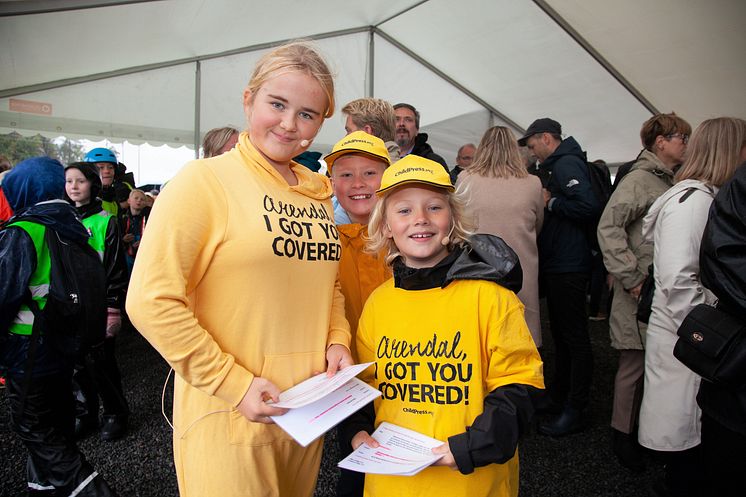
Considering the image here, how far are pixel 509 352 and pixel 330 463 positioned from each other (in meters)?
2.05

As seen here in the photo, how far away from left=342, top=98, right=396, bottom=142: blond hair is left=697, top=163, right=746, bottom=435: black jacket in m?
1.46

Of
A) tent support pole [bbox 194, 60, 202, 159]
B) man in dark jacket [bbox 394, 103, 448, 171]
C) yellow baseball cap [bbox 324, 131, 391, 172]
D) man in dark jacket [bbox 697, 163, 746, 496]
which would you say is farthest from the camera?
tent support pole [bbox 194, 60, 202, 159]

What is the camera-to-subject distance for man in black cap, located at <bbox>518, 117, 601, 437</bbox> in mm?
3145

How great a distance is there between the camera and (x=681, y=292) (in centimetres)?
211

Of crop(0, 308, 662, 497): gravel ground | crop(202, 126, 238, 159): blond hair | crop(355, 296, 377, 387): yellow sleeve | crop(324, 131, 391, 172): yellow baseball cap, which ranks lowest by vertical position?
crop(0, 308, 662, 497): gravel ground

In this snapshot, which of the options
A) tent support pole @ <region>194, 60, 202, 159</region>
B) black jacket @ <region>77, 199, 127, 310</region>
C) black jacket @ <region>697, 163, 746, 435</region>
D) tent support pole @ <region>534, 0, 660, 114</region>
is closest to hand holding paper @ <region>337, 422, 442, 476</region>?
black jacket @ <region>697, 163, 746, 435</region>

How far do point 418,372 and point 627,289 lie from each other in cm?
208

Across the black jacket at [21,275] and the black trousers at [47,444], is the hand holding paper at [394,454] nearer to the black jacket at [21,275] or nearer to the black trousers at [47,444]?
the black trousers at [47,444]

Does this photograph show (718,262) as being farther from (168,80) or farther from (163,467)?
(168,80)

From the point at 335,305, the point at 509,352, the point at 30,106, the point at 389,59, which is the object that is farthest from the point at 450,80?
the point at 509,352

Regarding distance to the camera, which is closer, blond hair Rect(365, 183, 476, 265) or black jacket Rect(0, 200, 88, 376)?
blond hair Rect(365, 183, 476, 265)

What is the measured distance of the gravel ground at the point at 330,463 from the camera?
2.59 m

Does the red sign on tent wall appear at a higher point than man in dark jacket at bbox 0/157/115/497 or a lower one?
higher

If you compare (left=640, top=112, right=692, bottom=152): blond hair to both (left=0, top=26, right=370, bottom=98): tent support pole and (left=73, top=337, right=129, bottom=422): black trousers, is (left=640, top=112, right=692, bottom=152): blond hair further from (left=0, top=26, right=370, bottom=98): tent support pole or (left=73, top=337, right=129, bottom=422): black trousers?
(left=73, top=337, right=129, bottom=422): black trousers
